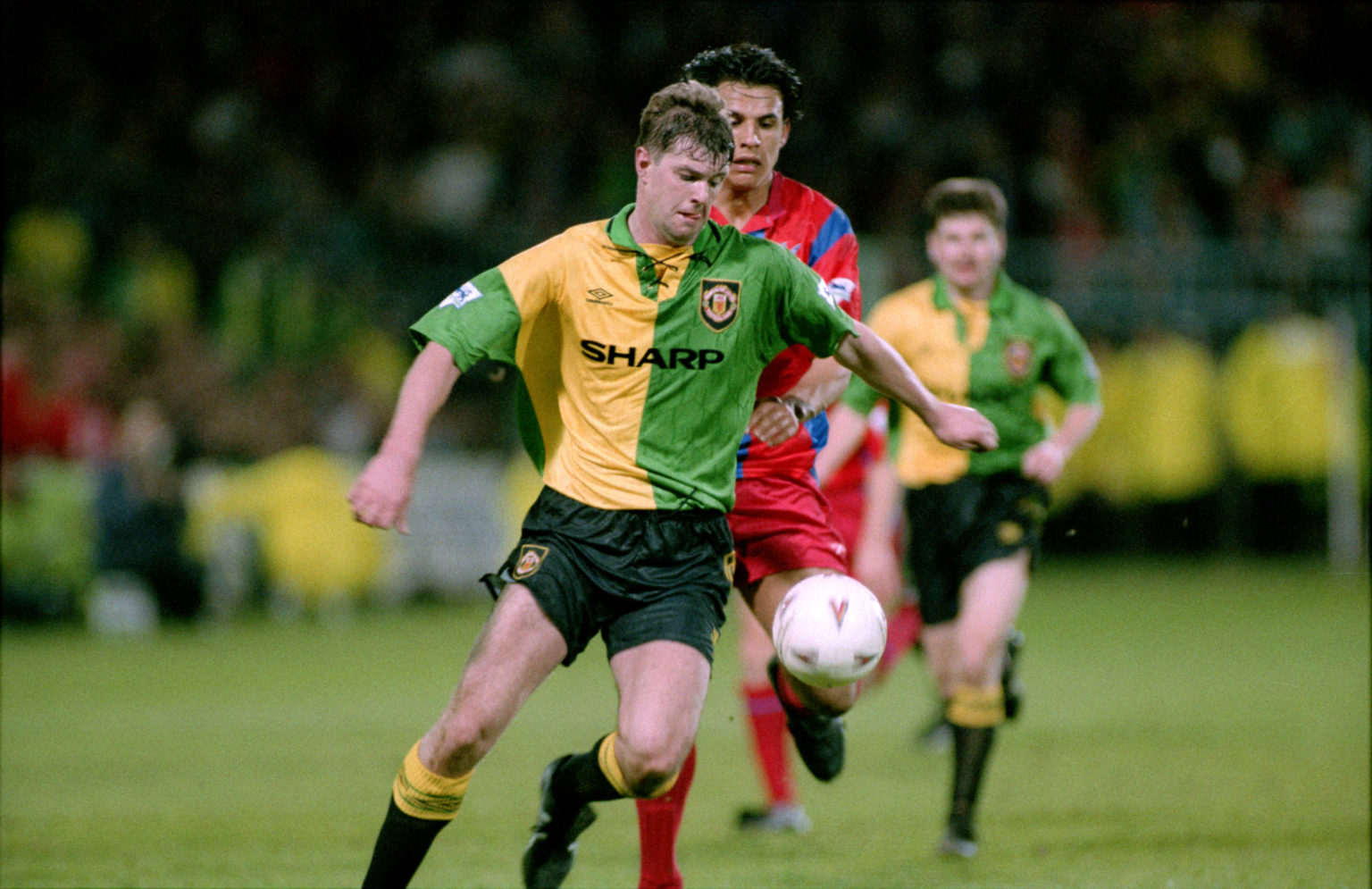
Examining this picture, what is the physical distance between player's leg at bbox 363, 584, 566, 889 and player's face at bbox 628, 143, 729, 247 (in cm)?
108

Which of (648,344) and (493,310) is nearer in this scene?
(493,310)

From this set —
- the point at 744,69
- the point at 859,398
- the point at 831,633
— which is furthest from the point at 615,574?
the point at 859,398

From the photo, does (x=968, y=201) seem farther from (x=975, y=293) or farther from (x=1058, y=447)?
(x=1058, y=447)

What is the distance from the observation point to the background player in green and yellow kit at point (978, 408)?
6.69 metres

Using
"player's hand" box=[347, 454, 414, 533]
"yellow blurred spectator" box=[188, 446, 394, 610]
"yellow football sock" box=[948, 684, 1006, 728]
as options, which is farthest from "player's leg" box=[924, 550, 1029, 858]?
"yellow blurred spectator" box=[188, 446, 394, 610]

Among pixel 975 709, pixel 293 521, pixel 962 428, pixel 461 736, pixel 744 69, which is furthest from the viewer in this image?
pixel 293 521

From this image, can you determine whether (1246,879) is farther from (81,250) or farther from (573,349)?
(81,250)

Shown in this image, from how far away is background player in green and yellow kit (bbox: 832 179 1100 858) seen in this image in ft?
22.0

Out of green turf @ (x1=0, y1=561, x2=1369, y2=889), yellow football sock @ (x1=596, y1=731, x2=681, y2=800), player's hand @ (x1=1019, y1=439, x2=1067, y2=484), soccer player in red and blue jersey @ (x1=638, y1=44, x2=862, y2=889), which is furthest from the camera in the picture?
player's hand @ (x1=1019, y1=439, x2=1067, y2=484)

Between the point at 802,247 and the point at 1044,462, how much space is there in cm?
158

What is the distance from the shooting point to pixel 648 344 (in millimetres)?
4562

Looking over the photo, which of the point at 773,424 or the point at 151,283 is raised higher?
the point at 151,283

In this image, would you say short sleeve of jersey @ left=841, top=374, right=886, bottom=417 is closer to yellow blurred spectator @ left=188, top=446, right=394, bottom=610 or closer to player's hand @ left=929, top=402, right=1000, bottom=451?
player's hand @ left=929, top=402, right=1000, bottom=451

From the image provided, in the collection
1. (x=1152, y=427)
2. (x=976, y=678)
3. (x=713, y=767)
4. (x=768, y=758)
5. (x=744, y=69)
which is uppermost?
(x=744, y=69)
